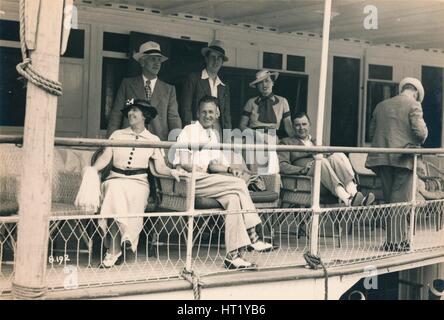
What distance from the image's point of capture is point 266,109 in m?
7.63

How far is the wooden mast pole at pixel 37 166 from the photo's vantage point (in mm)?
4406

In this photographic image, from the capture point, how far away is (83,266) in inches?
217

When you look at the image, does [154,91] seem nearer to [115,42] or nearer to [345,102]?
[115,42]

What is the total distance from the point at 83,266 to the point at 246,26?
4.49 meters

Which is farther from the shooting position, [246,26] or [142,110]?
[246,26]

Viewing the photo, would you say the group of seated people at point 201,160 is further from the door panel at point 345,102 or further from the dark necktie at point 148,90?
the door panel at point 345,102

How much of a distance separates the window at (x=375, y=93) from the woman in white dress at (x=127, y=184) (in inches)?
198

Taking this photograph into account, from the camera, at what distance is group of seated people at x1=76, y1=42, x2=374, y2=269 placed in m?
5.48

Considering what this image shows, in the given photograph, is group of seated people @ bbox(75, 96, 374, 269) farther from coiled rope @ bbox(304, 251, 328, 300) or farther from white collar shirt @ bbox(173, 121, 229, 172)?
coiled rope @ bbox(304, 251, 328, 300)

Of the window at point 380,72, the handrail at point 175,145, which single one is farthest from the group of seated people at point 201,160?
the window at point 380,72

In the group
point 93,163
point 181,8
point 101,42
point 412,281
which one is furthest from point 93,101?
point 412,281

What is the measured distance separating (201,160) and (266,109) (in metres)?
1.68

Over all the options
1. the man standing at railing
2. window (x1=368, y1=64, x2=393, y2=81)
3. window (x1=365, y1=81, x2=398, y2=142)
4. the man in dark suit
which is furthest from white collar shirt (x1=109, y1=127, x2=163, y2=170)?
window (x1=368, y1=64, x2=393, y2=81)
